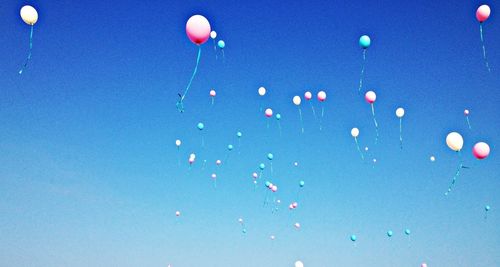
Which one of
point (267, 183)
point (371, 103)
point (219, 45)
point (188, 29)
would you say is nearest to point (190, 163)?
point (267, 183)

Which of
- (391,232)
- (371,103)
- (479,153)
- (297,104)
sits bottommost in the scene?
(479,153)

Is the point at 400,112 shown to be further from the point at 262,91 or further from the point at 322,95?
the point at 262,91

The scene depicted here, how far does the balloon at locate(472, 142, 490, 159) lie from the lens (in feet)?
24.6

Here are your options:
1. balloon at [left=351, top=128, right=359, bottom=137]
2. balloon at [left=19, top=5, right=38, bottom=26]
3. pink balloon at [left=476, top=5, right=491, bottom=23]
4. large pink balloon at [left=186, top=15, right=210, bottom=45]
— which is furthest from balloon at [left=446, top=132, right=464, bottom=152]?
balloon at [left=19, top=5, right=38, bottom=26]

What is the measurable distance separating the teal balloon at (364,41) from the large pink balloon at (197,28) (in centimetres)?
298

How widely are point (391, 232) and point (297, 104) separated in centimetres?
397

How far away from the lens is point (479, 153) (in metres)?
7.52

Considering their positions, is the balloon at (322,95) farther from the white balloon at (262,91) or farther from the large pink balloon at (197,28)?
the large pink balloon at (197,28)

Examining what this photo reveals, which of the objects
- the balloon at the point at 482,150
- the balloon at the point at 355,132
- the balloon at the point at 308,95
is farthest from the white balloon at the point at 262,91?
the balloon at the point at 482,150

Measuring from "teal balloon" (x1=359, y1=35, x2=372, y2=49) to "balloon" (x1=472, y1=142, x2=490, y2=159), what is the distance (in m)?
2.34

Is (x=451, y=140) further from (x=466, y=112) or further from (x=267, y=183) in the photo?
(x=267, y=183)

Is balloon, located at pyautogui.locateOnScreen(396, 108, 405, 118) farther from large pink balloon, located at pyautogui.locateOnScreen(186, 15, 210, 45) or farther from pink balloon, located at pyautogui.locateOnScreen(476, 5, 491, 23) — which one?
large pink balloon, located at pyautogui.locateOnScreen(186, 15, 210, 45)

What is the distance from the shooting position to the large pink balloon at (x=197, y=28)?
6141mm

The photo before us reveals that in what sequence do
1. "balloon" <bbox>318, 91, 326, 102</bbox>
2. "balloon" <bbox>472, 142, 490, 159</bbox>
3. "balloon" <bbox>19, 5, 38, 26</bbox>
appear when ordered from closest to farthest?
"balloon" <bbox>19, 5, 38, 26</bbox> < "balloon" <bbox>472, 142, 490, 159</bbox> < "balloon" <bbox>318, 91, 326, 102</bbox>
